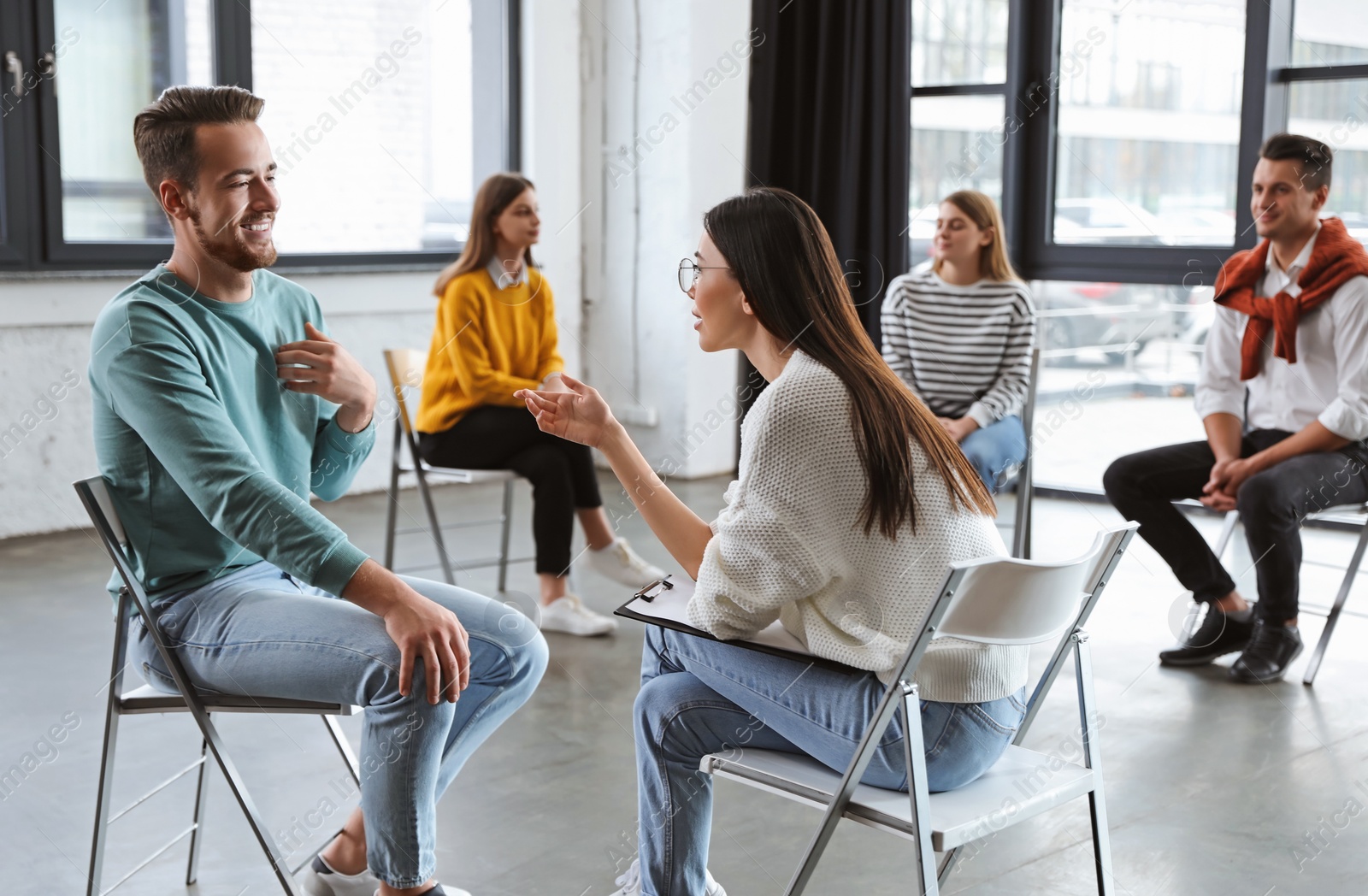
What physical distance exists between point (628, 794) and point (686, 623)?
96 cm

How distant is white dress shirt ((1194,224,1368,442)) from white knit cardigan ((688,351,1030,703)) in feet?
6.92

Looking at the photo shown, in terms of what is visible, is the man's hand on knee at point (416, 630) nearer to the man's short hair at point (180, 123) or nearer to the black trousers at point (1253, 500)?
the man's short hair at point (180, 123)

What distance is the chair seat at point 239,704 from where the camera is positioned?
5.58 feet

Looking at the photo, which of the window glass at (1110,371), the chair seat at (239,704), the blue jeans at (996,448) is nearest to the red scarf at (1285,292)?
the blue jeans at (996,448)

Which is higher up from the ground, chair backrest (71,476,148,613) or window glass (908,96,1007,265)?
window glass (908,96,1007,265)

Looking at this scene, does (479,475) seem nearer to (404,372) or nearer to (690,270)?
(404,372)

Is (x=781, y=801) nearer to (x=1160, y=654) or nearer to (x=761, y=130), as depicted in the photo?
(x=1160, y=654)

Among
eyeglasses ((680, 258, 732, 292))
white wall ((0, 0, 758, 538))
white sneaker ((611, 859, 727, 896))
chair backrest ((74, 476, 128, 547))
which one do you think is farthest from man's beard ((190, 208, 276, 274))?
white wall ((0, 0, 758, 538))

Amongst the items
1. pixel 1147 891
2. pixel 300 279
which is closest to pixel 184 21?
pixel 300 279

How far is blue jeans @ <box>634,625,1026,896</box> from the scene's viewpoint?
1.55 m

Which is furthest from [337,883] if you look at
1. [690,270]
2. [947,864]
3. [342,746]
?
[690,270]

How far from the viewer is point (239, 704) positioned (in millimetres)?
1721

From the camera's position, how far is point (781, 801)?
2447 millimetres

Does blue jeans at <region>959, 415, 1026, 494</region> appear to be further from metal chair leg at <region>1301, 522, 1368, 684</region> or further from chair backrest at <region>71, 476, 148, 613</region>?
chair backrest at <region>71, 476, 148, 613</region>
